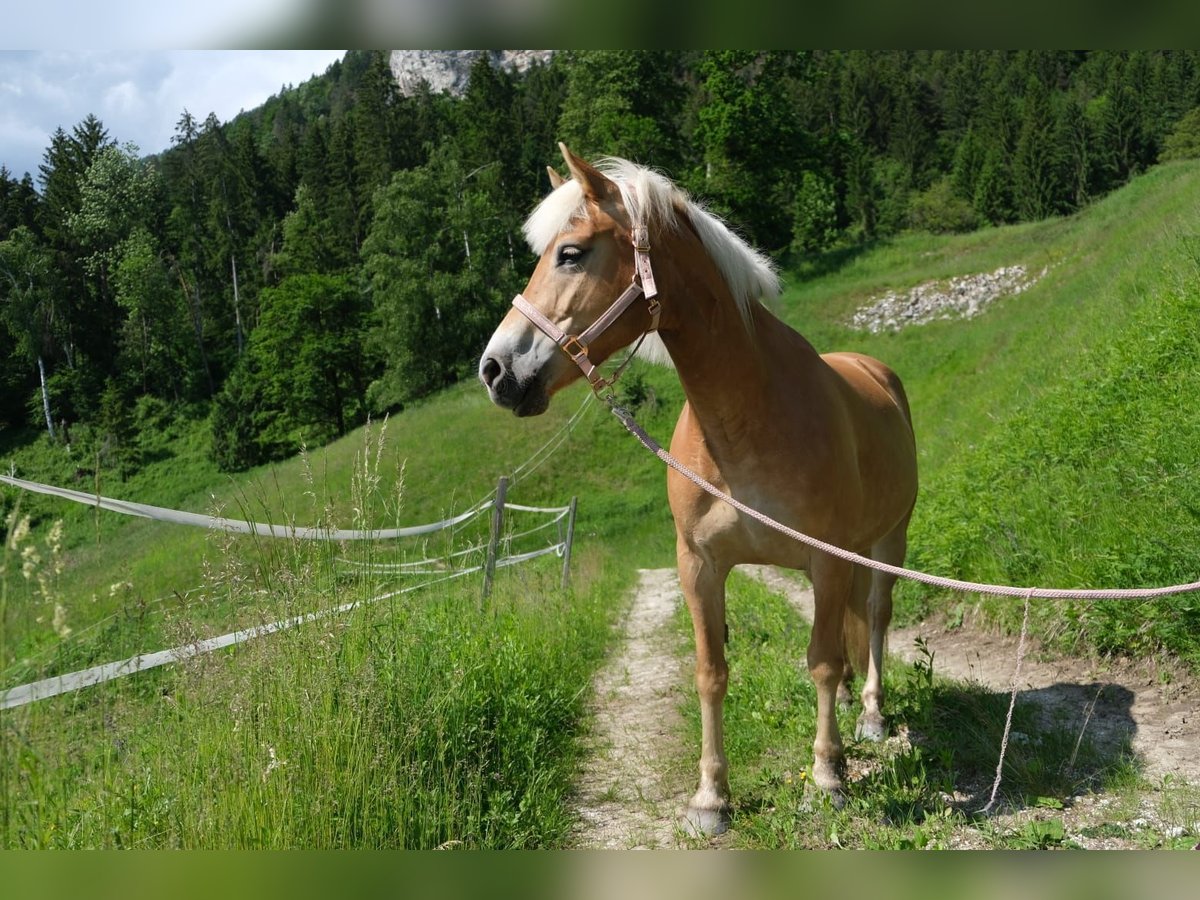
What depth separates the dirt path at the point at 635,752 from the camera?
3.61 m

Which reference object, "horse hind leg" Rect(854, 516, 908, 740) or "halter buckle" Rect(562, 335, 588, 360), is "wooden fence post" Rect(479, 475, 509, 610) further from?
"halter buckle" Rect(562, 335, 588, 360)

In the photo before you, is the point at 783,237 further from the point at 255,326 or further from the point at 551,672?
the point at 551,672

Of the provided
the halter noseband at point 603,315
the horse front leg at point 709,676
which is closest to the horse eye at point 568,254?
the halter noseband at point 603,315

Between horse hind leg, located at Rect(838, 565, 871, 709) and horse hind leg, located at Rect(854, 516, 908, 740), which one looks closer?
horse hind leg, located at Rect(854, 516, 908, 740)

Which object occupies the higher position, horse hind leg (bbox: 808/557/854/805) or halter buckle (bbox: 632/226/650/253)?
halter buckle (bbox: 632/226/650/253)

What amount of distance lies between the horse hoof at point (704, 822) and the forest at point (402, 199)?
2.52m

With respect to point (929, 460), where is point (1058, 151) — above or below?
above

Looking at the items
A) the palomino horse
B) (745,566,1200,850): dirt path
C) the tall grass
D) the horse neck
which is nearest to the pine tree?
(745,566,1200,850): dirt path

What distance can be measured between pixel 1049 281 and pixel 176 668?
2339 centimetres

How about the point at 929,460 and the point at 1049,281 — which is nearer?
the point at 929,460

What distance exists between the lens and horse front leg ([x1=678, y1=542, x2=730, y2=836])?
351cm

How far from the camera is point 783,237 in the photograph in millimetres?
44375

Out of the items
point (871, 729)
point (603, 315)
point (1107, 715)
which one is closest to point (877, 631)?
point (871, 729)
